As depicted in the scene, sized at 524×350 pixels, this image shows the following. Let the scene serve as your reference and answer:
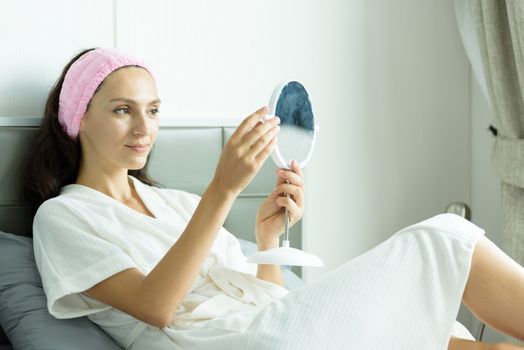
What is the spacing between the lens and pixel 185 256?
166cm

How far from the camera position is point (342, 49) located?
2.88 metres

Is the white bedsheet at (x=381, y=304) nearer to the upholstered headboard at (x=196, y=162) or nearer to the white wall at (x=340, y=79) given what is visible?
the upholstered headboard at (x=196, y=162)

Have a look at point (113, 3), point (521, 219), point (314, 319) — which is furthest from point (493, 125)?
point (314, 319)

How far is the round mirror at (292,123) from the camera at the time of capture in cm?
182

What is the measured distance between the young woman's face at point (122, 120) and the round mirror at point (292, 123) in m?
0.35

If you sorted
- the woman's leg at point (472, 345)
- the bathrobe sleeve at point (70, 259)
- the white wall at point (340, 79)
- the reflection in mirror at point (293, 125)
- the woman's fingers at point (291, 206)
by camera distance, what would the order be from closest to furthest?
the woman's leg at point (472, 345) → the bathrobe sleeve at point (70, 259) → the reflection in mirror at point (293, 125) → the woman's fingers at point (291, 206) → the white wall at point (340, 79)

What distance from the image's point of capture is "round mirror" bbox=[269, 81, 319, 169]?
182cm

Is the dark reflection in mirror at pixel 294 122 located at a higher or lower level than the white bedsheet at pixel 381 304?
higher

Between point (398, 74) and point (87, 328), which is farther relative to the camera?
point (398, 74)

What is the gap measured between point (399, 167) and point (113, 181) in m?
1.30

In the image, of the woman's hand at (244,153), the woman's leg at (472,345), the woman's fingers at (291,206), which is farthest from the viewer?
the woman's fingers at (291,206)

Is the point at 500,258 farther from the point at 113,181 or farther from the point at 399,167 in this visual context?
the point at 399,167

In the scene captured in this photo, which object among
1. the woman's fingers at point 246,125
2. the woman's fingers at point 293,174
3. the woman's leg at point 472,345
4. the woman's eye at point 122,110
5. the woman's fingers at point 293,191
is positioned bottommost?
the woman's leg at point 472,345

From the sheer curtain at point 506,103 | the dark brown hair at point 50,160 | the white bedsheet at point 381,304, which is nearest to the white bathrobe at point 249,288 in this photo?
the white bedsheet at point 381,304
